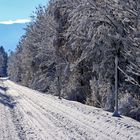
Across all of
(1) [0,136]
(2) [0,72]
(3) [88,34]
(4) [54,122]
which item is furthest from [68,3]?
(2) [0,72]

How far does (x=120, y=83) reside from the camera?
2252 cm

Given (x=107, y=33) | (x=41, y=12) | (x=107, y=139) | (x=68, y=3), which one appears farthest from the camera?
(x=41, y=12)

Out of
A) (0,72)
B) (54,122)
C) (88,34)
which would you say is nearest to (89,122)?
(54,122)

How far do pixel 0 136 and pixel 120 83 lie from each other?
35.5 ft

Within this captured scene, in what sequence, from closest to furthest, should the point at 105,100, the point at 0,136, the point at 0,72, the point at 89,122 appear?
the point at 0,136, the point at 89,122, the point at 105,100, the point at 0,72

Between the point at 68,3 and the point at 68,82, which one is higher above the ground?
the point at 68,3

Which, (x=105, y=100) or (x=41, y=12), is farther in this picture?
(x=41, y=12)

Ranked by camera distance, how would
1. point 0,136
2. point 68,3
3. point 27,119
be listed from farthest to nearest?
point 68,3, point 27,119, point 0,136

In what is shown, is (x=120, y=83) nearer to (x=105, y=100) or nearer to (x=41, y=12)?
(x=105, y=100)

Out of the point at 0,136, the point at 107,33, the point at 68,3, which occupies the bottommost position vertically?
the point at 0,136

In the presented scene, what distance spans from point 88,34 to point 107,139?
41.4ft

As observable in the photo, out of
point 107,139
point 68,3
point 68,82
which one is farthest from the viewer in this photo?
point 68,82

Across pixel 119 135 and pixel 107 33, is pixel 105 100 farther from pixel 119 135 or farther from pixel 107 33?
pixel 119 135

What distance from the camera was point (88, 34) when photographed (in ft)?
76.9
